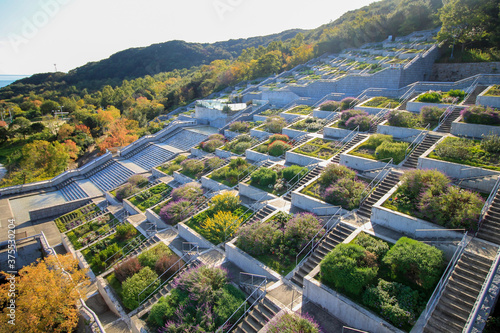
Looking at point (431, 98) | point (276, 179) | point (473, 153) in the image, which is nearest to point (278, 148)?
point (276, 179)

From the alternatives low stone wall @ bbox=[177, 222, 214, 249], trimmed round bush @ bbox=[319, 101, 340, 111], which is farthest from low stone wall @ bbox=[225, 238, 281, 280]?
trimmed round bush @ bbox=[319, 101, 340, 111]

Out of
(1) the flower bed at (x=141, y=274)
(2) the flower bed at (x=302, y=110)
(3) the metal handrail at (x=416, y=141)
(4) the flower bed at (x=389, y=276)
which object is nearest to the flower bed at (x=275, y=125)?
(2) the flower bed at (x=302, y=110)

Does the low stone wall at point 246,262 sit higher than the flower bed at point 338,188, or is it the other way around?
the flower bed at point 338,188

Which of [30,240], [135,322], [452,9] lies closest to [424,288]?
[135,322]

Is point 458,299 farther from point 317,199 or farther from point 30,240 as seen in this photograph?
point 30,240

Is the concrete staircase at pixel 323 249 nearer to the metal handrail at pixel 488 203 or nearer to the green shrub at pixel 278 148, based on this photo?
the metal handrail at pixel 488 203

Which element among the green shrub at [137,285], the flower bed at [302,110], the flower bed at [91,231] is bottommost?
the flower bed at [91,231]
